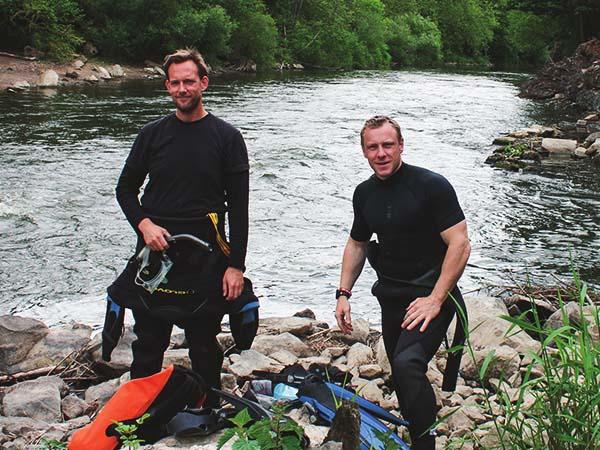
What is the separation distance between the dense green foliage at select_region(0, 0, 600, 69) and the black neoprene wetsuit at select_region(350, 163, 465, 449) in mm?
26752

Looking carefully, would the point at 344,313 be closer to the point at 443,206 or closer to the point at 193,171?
the point at 443,206

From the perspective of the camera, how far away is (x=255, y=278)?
7863 millimetres

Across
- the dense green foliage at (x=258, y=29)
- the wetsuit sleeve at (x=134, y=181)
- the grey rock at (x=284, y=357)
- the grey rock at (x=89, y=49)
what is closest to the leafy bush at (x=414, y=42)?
the dense green foliage at (x=258, y=29)

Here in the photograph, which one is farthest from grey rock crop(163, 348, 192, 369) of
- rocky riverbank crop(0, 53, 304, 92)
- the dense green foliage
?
the dense green foliage

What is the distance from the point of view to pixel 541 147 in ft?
52.0

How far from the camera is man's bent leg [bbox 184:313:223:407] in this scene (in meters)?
3.81

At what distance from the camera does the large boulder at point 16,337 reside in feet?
17.7

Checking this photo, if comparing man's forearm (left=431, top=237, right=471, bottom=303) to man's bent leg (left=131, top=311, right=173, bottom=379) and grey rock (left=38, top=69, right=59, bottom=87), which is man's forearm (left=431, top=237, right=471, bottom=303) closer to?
man's bent leg (left=131, top=311, right=173, bottom=379)

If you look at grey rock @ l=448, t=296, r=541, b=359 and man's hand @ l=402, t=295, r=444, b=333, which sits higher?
man's hand @ l=402, t=295, r=444, b=333

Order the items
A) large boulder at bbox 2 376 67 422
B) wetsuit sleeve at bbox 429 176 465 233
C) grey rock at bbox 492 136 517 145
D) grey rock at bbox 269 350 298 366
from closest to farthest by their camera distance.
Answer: wetsuit sleeve at bbox 429 176 465 233 < large boulder at bbox 2 376 67 422 < grey rock at bbox 269 350 298 366 < grey rock at bbox 492 136 517 145

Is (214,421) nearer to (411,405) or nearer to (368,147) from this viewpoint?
(411,405)

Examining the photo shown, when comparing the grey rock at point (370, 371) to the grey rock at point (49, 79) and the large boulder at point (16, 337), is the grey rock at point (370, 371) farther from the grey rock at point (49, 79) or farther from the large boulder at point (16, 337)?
the grey rock at point (49, 79)

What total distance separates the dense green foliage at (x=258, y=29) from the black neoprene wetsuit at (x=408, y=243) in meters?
26.8

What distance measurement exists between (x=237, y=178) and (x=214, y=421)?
116cm
